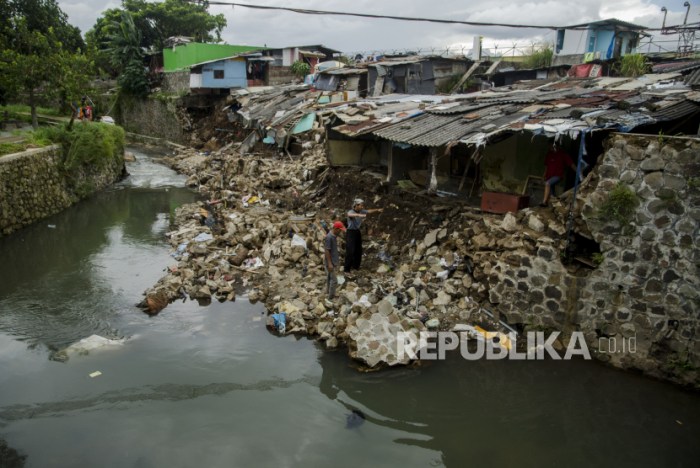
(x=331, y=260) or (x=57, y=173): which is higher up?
(x=57, y=173)

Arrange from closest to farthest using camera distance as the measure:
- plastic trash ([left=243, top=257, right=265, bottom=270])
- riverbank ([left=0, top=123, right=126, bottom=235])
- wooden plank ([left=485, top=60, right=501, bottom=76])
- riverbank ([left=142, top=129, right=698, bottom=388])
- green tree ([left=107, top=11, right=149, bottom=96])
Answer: riverbank ([left=142, top=129, right=698, bottom=388]) < plastic trash ([left=243, top=257, right=265, bottom=270]) < riverbank ([left=0, top=123, right=126, bottom=235]) < wooden plank ([left=485, top=60, right=501, bottom=76]) < green tree ([left=107, top=11, right=149, bottom=96])

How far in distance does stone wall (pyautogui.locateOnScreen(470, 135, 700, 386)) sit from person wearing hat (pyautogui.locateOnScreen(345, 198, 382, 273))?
9.35 feet

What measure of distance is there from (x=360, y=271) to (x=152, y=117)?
27.5 metres

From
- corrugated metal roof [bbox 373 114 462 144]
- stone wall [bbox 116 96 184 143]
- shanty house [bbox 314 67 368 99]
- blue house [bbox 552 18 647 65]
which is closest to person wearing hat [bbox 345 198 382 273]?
corrugated metal roof [bbox 373 114 462 144]

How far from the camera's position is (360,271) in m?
10.1

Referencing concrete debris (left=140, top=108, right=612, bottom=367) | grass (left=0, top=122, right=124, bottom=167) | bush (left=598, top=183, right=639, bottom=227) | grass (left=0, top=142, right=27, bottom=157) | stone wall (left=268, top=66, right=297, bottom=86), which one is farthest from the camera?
stone wall (left=268, top=66, right=297, bottom=86)

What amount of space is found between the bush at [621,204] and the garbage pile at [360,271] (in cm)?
95

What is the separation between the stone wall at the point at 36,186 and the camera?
1382 cm

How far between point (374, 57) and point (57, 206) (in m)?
18.0

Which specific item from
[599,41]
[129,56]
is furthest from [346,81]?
[129,56]

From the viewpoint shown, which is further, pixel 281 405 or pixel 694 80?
pixel 694 80

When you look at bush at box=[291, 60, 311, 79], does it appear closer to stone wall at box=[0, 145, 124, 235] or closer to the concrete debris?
stone wall at box=[0, 145, 124, 235]

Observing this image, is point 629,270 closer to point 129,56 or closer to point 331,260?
point 331,260

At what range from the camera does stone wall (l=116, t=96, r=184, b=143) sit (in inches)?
1188
